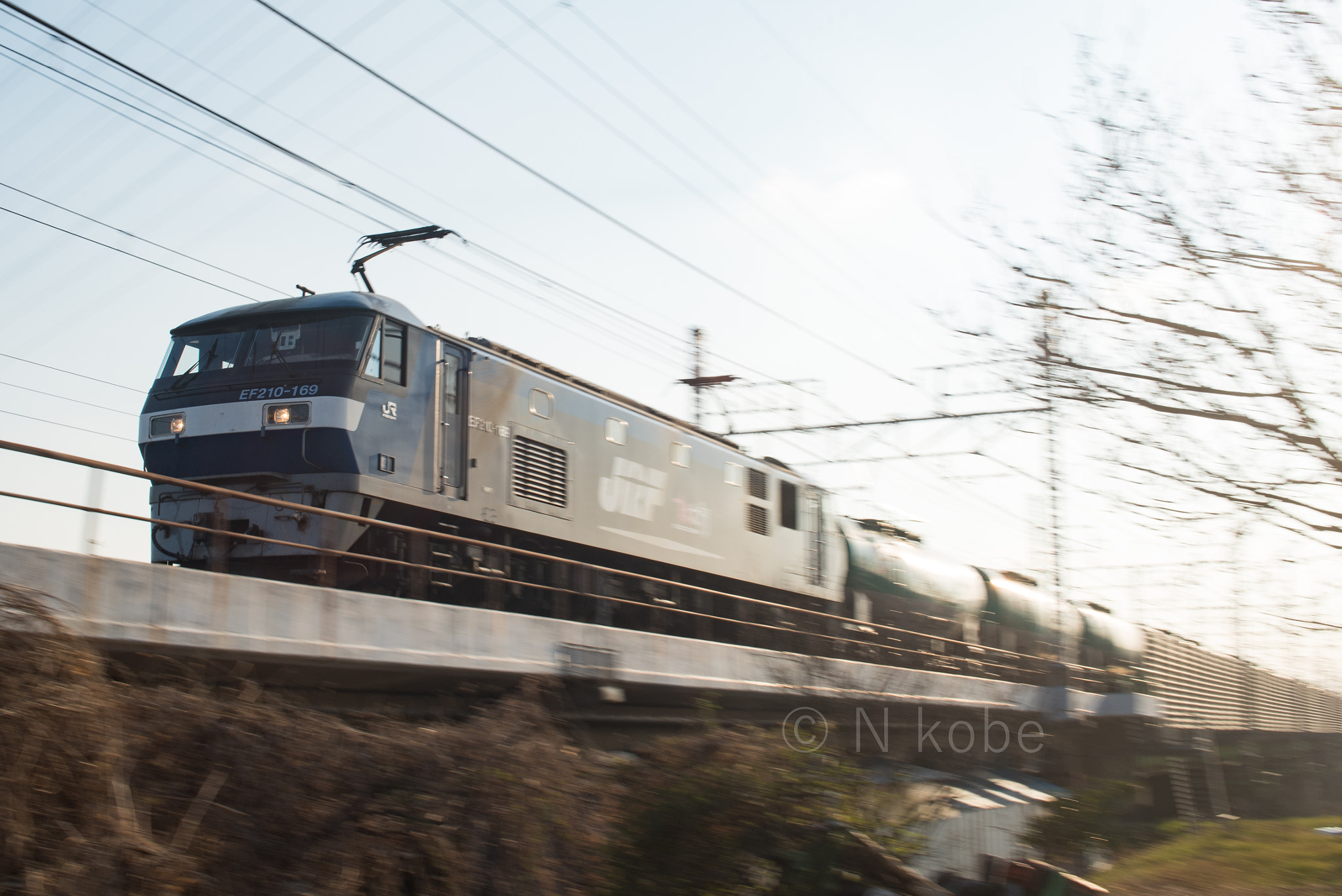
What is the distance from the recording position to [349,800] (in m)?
7.24

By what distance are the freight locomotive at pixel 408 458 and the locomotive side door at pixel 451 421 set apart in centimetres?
2

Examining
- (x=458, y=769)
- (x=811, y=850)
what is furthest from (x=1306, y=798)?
(x=458, y=769)

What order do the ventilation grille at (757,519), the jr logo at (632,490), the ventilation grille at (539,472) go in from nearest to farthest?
1. the ventilation grille at (539,472)
2. the jr logo at (632,490)
3. the ventilation grille at (757,519)

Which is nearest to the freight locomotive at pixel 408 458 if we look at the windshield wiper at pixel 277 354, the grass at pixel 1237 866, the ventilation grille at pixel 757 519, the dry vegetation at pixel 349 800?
the windshield wiper at pixel 277 354

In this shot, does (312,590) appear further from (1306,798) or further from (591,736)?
(1306,798)

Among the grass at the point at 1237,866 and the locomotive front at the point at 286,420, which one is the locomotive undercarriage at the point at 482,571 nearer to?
the locomotive front at the point at 286,420

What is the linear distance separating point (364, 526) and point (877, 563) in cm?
1481

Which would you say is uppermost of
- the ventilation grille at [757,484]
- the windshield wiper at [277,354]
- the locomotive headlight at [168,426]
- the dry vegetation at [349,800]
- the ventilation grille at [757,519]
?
the windshield wiper at [277,354]

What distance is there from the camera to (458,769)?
309 inches

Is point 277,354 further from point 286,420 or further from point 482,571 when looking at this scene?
point 482,571

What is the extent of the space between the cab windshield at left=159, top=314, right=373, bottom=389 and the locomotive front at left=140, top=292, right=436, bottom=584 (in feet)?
0.04

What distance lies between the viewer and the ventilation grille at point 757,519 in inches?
750

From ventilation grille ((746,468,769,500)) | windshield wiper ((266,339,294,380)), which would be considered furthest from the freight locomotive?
ventilation grille ((746,468,769,500))

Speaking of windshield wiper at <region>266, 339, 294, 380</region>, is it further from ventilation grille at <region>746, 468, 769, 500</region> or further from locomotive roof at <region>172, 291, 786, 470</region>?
ventilation grille at <region>746, 468, 769, 500</region>
